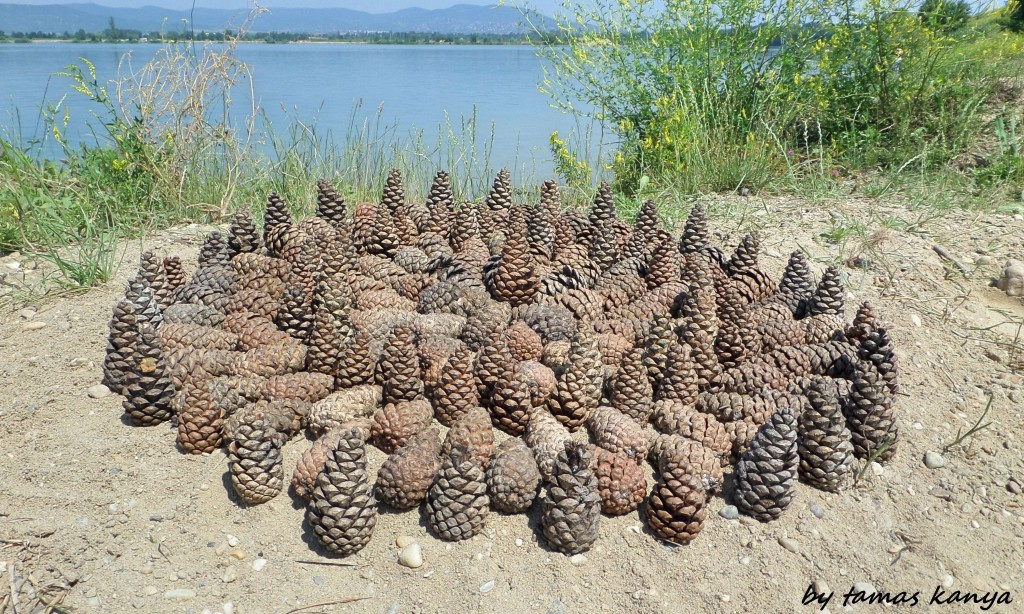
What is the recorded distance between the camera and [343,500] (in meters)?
2.41

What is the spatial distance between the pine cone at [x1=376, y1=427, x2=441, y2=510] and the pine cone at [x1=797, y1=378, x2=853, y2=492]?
1463mm

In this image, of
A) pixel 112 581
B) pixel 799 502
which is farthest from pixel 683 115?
pixel 112 581

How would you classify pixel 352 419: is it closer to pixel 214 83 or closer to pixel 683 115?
pixel 214 83

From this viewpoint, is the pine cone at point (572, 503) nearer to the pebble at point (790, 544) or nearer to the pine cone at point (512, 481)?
the pine cone at point (512, 481)

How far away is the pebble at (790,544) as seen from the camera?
8.39 ft

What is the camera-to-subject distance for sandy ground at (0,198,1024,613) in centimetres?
235

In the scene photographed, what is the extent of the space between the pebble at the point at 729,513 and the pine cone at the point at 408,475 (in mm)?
1087

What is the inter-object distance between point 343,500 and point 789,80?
24.3 ft

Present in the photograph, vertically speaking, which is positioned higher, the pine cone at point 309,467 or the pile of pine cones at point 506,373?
the pile of pine cones at point 506,373

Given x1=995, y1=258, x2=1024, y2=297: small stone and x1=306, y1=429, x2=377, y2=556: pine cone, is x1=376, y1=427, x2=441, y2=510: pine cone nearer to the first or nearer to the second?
x1=306, y1=429, x2=377, y2=556: pine cone

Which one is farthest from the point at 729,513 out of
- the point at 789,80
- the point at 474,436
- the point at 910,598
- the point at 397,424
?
the point at 789,80

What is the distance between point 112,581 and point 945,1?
9.58m

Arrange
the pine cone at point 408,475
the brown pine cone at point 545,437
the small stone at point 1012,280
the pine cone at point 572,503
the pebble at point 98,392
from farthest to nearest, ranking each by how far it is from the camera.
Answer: the small stone at point 1012,280
the pebble at point 98,392
the brown pine cone at point 545,437
the pine cone at point 408,475
the pine cone at point 572,503

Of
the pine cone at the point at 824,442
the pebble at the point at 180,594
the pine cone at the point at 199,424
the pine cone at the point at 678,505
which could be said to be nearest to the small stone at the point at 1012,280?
the pine cone at the point at 824,442
